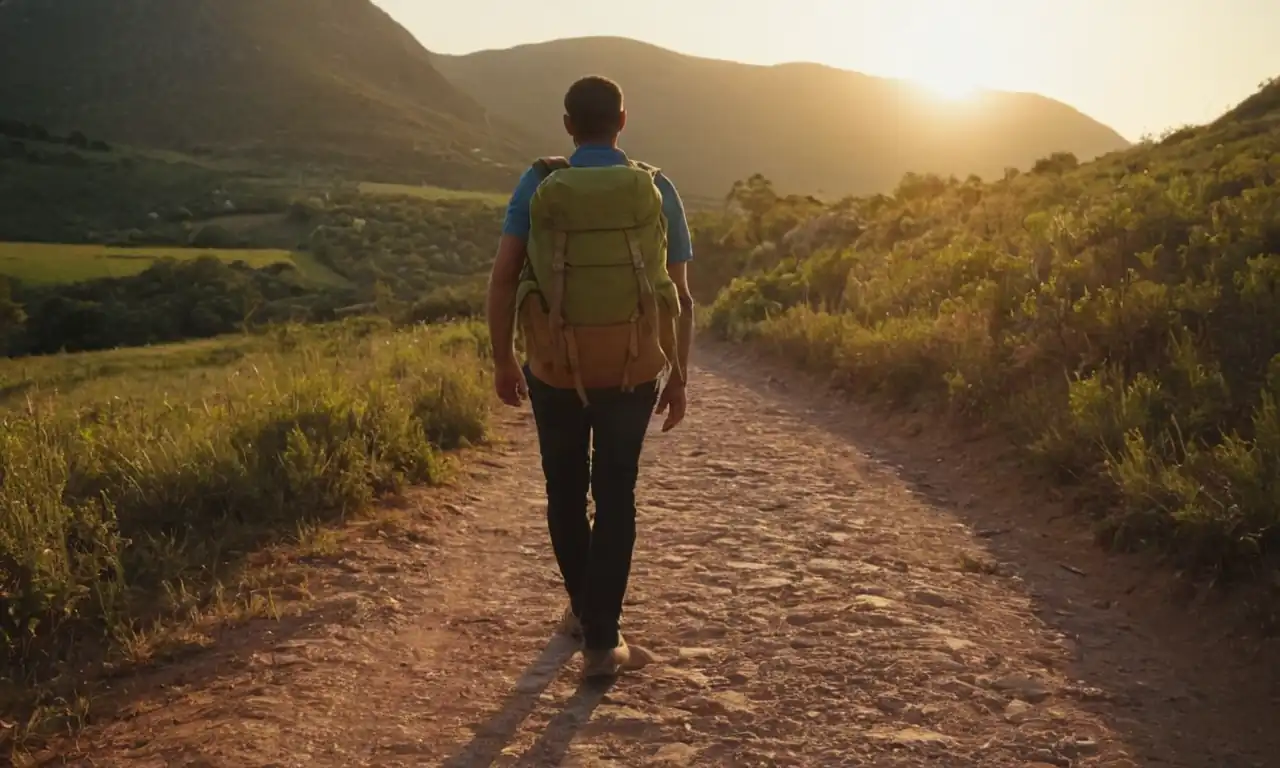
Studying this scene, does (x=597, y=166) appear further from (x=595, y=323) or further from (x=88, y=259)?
(x=88, y=259)

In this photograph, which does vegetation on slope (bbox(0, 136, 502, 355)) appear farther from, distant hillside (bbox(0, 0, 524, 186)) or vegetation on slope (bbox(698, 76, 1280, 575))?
vegetation on slope (bbox(698, 76, 1280, 575))

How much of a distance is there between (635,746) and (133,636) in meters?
2.08

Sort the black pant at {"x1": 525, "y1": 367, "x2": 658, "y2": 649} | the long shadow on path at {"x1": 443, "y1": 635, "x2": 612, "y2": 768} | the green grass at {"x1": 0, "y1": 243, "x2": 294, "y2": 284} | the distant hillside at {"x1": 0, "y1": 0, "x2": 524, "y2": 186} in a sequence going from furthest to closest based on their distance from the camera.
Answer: the distant hillside at {"x1": 0, "y1": 0, "x2": 524, "y2": 186}, the green grass at {"x1": 0, "y1": 243, "x2": 294, "y2": 284}, the black pant at {"x1": 525, "y1": 367, "x2": 658, "y2": 649}, the long shadow on path at {"x1": 443, "y1": 635, "x2": 612, "y2": 768}

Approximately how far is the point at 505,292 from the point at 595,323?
0.39 m

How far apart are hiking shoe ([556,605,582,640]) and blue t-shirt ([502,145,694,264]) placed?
1581 millimetres

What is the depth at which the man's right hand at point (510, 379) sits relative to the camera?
3.41 m

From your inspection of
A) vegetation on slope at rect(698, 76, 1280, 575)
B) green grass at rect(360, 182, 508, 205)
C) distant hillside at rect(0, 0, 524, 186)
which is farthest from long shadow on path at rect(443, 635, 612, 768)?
distant hillside at rect(0, 0, 524, 186)

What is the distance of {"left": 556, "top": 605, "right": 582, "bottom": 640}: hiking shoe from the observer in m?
3.93

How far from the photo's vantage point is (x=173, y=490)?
4840 mm

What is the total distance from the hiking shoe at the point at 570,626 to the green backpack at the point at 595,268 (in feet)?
3.99

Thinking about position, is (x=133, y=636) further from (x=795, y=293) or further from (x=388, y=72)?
(x=388, y=72)

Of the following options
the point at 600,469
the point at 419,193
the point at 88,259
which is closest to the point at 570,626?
the point at 600,469

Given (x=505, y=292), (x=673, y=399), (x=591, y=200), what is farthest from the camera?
(x=673, y=399)


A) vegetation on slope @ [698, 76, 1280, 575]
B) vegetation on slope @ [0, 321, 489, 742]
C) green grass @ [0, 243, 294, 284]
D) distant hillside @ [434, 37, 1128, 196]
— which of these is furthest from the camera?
distant hillside @ [434, 37, 1128, 196]
